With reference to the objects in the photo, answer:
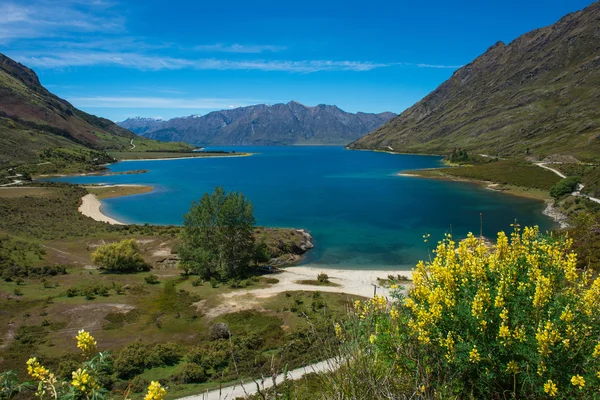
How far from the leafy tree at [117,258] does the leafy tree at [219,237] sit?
21.6ft

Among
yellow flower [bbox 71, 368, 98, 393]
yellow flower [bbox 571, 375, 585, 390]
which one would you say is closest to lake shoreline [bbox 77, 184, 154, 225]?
yellow flower [bbox 71, 368, 98, 393]

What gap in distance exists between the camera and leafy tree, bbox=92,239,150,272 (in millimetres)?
48156

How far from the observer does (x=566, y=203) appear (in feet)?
262

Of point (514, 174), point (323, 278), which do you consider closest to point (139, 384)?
point (323, 278)

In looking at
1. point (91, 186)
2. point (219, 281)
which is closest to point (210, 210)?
point (219, 281)

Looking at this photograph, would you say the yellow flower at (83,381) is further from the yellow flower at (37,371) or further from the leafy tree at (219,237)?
the leafy tree at (219,237)

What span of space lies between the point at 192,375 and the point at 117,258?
31386 millimetres

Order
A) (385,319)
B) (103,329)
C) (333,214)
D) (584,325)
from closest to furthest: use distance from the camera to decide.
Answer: (584,325), (385,319), (103,329), (333,214)

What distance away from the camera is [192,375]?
2234 centimetres

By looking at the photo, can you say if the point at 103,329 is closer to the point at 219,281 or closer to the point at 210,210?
the point at 219,281

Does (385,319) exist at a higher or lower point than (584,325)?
lower

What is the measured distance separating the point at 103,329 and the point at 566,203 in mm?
91234

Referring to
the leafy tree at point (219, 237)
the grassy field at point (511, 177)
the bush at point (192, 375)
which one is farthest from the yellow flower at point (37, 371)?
the grassy field at point (511, 177)

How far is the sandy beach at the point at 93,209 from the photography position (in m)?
80.6
